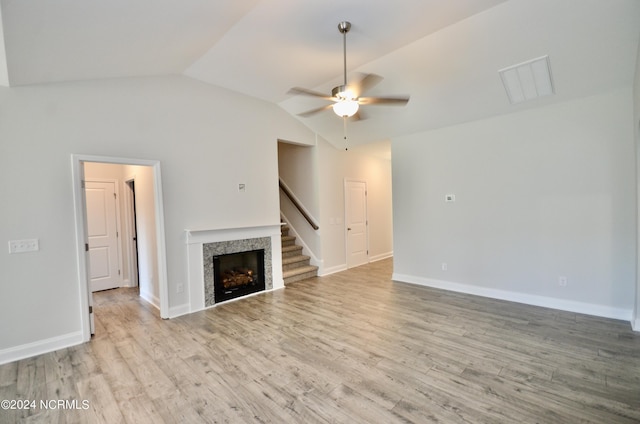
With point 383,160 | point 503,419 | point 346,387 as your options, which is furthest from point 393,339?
point 383,160

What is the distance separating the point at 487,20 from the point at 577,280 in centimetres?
338

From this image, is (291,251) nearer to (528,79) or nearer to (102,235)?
(102,235)

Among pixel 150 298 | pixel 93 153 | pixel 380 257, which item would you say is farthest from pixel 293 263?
pixel 93 153

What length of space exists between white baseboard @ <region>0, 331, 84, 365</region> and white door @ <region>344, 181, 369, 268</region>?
192 inches

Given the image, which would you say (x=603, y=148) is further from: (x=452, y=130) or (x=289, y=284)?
(x=289, y=284)

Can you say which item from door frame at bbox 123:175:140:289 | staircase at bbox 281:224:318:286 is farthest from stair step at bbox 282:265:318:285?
door frame at bbox 123:175:140:289

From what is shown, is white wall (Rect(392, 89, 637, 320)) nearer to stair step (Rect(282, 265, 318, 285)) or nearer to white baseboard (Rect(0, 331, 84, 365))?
stair step (Rect(282, 265, 318, 285))

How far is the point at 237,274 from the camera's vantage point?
5086 mm

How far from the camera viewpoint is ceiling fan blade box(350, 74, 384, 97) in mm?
2811

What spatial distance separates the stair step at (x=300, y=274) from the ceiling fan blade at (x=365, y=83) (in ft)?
12.3

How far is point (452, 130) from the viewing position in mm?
4910

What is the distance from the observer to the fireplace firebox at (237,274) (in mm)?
4660

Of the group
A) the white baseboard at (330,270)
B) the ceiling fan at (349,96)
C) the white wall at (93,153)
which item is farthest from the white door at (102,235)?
the ceiling fan at (349,96)

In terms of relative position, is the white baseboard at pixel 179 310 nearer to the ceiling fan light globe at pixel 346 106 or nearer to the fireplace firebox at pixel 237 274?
the fireplace firebox at pixel 237 274
